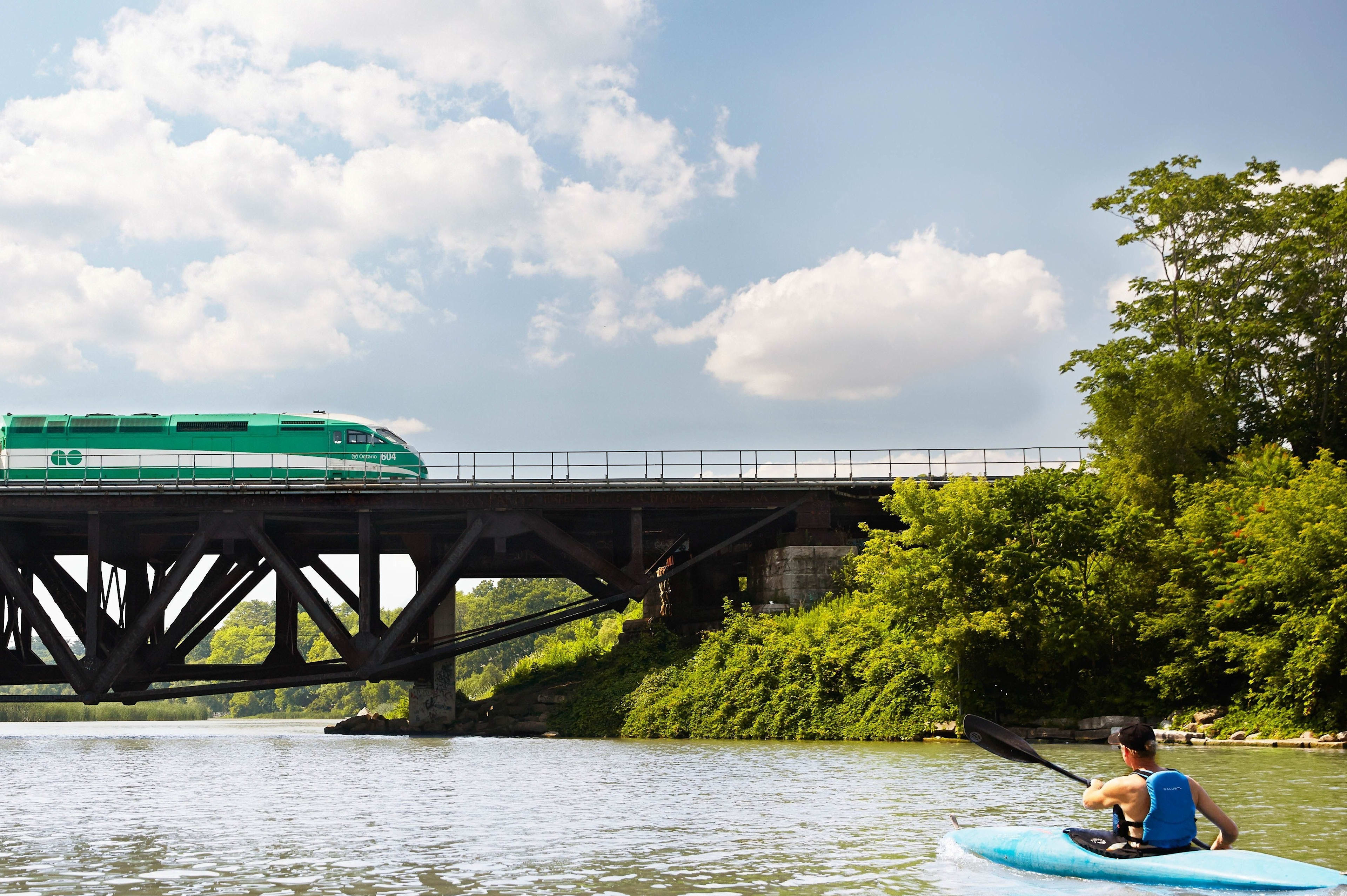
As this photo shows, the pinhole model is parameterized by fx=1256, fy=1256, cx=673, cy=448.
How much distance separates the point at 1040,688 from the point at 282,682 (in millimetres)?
28211

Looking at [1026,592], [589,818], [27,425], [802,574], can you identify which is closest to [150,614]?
[27,425]

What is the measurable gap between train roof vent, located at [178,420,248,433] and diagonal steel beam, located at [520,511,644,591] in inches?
515

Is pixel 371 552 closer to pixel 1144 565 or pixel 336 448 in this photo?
pixel 336 448

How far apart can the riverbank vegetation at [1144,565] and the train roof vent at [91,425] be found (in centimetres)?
2183

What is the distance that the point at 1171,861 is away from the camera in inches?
476

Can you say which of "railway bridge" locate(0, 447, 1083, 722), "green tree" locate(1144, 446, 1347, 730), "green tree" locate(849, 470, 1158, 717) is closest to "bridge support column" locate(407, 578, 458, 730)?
"railway bridge" locate(0, 447, 1083, 722)

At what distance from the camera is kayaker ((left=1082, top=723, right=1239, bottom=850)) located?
12305mm

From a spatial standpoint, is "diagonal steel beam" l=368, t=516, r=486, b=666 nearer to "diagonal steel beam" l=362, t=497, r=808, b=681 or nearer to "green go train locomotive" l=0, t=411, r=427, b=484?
"diagonal steel beam" l=362, t=497, r=808, b=681

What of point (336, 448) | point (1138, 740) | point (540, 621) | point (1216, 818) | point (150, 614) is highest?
point (336, 448)

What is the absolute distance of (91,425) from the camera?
51188mm

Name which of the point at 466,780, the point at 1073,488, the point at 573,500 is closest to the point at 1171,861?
the point at 466,780

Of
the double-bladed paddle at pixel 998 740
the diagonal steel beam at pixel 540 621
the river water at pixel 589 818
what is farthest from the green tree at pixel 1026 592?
the double-bladed paddle at pixel 998 740

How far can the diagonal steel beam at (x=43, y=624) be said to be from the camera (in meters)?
44.4

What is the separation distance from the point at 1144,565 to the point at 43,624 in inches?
1477
